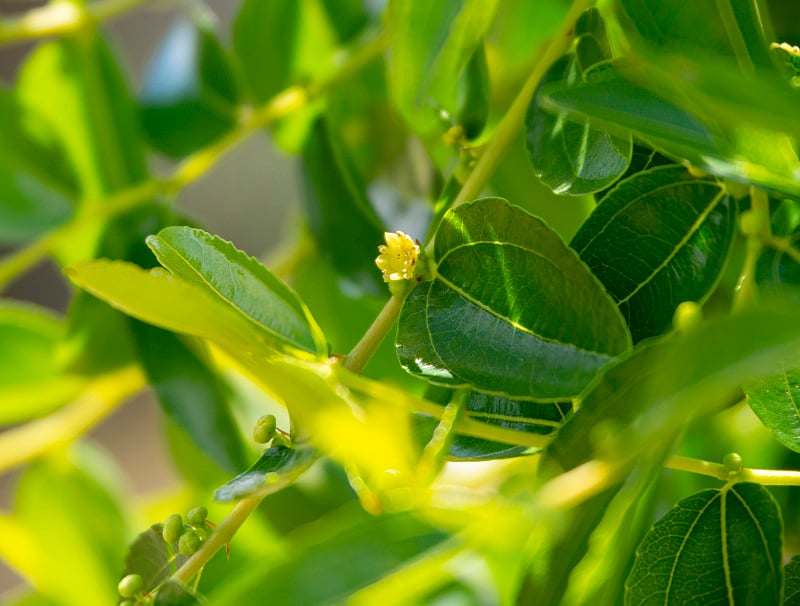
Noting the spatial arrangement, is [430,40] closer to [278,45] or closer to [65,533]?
[278,45]

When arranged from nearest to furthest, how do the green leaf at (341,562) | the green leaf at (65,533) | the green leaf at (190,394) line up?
the green leaf at (341,562)
the green leaf at (190,394)
the green leaf at (65,533)

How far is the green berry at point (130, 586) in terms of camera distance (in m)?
0.17

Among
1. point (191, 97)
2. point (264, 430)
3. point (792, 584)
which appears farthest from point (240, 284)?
point (191, 97)

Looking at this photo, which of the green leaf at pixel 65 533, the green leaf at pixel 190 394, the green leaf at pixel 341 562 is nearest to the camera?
the green leaf at pixel 341 562

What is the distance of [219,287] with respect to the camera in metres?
0.17

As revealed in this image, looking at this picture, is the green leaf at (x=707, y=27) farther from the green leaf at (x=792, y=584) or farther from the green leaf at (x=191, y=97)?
the green leaf at (x=191, y=97)

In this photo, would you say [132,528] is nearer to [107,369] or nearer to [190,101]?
[107,369]

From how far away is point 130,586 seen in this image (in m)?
0.17

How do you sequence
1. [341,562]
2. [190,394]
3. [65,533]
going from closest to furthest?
[341,562] < [190,394] < [65,533]

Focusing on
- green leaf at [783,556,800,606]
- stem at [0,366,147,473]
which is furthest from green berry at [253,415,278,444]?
stem at [0,366,147,473]

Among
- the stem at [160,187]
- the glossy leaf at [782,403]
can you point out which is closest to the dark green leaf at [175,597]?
the glossy leaf at [782,403]

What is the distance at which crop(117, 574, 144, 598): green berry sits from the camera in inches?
6.6

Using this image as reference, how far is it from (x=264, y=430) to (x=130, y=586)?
0.13ft

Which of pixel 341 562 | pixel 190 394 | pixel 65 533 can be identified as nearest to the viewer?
pixel 341 562
